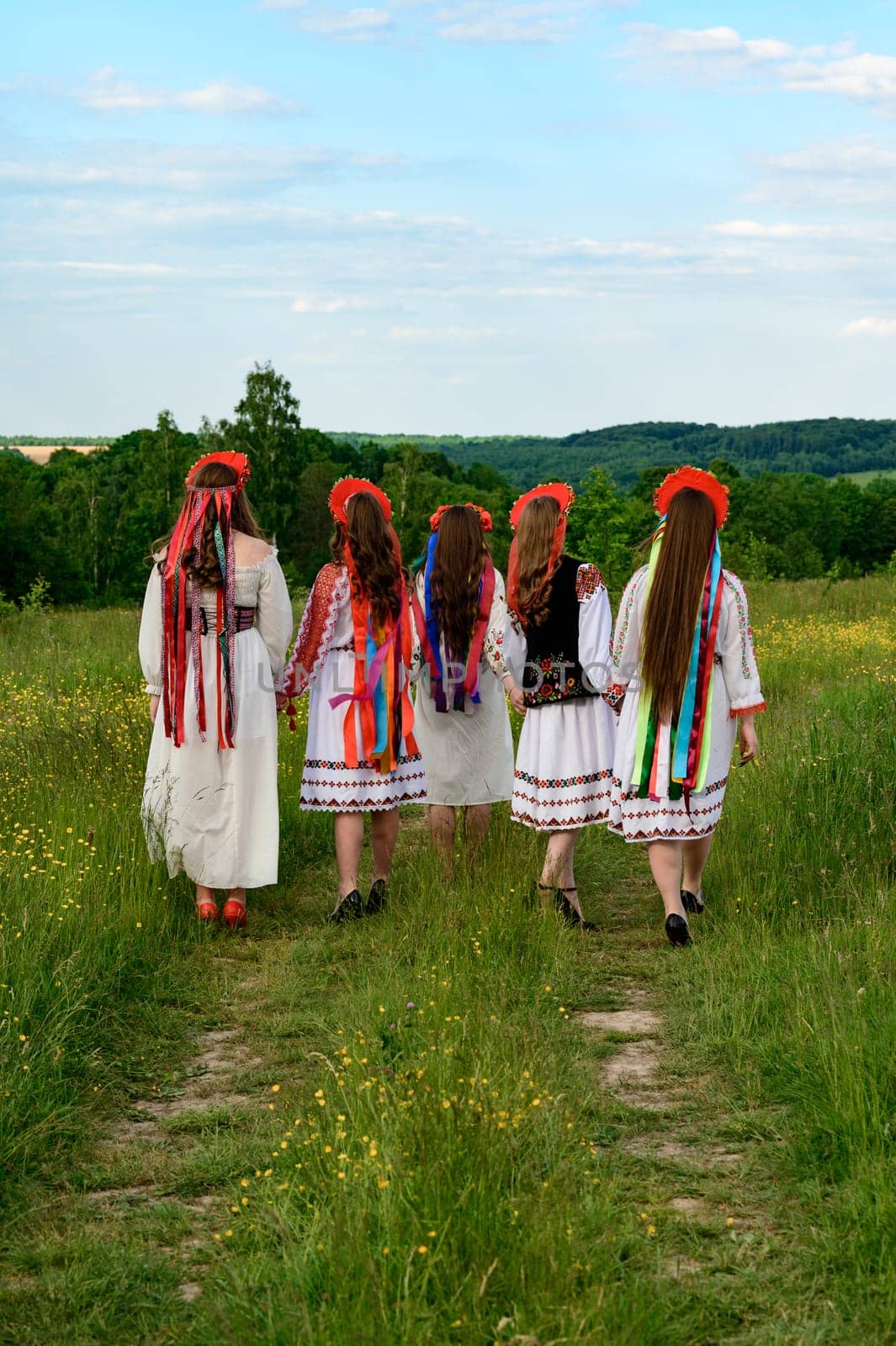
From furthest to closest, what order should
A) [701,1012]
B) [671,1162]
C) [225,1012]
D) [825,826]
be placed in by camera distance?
[825,826] < [225,1012] < [701,1012] < [671,1162]

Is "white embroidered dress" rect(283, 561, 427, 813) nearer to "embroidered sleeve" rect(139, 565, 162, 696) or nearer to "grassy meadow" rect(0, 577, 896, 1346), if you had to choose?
"grassy meadow" rect(0, 577, 896, 1346)

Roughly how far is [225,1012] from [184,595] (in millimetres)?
2152

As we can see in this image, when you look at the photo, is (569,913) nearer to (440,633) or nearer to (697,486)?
(440,633)

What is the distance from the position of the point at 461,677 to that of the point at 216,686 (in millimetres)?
1493

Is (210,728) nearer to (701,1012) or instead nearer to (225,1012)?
(225,1012)

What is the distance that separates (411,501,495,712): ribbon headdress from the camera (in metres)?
7.37

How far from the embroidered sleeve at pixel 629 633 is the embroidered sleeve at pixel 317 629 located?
4.76 feet

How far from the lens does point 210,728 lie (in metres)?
6.75

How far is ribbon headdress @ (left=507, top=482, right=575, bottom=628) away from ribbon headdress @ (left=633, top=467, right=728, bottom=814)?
547 millimetres

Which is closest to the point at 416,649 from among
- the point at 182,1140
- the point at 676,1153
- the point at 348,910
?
the point at 348,910

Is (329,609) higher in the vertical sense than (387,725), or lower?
higher

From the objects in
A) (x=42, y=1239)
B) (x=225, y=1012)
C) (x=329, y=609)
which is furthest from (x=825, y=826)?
(x=42, y=1239)

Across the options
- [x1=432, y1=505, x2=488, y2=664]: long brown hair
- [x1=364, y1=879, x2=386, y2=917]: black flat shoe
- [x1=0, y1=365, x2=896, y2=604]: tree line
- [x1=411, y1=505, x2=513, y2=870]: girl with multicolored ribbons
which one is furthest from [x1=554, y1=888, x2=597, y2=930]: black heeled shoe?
[x1=0, y1=365, x2=896, y2=604]: tree line

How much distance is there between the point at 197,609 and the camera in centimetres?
666
